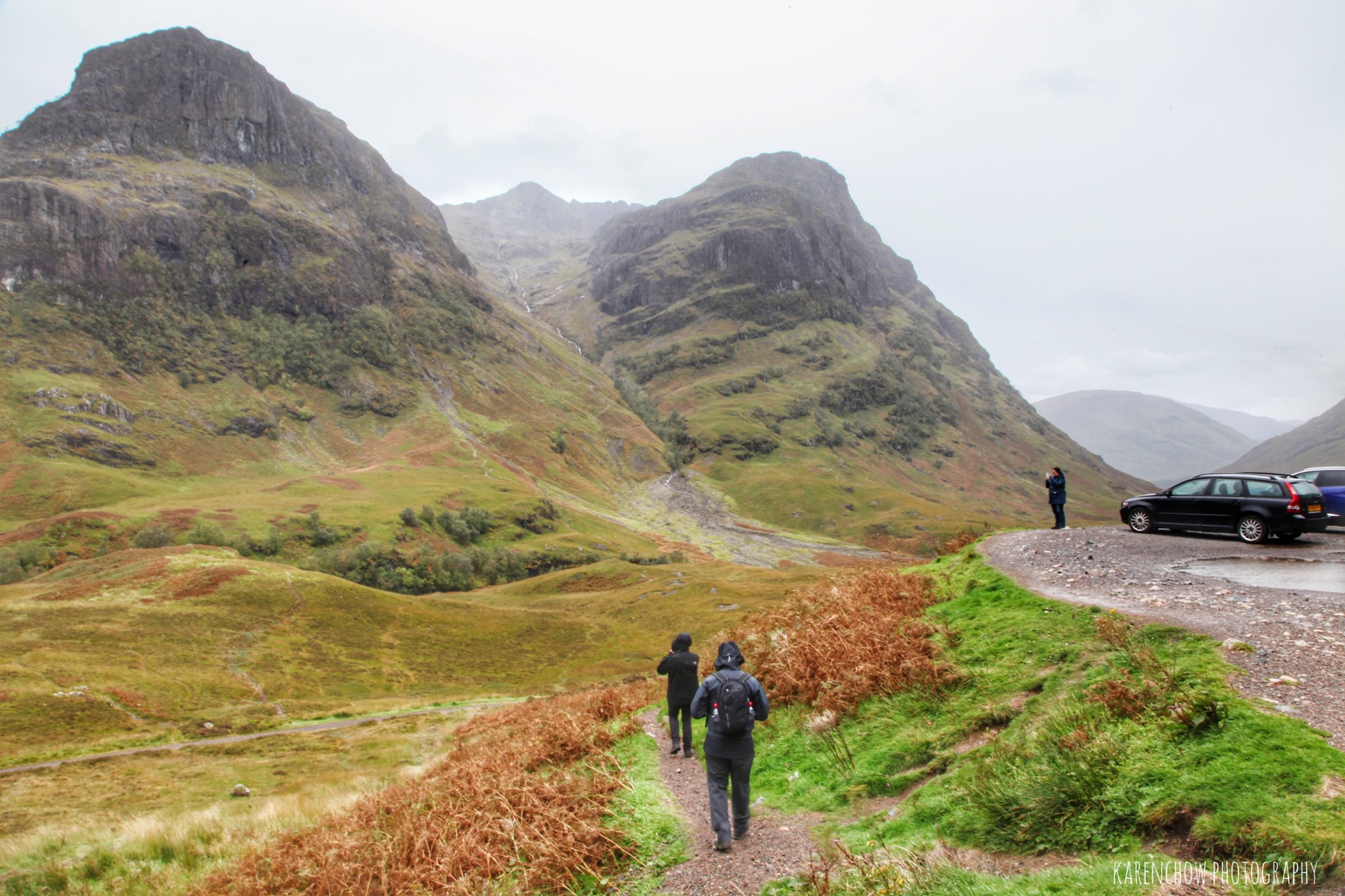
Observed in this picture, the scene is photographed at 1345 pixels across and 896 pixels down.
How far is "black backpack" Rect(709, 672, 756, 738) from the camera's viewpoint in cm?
981

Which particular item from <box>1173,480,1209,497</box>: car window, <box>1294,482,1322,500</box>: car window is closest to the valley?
<box>1173,480,1209,497</box>: car window

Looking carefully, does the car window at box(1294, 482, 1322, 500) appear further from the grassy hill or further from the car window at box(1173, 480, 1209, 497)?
the grassy hill

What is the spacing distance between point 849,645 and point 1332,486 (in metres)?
23.3

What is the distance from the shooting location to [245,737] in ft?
106

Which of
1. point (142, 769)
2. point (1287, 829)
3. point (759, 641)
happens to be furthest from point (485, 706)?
point (1287, 829)

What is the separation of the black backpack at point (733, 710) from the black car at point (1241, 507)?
18971 millimetres

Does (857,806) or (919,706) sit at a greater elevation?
(919,706)

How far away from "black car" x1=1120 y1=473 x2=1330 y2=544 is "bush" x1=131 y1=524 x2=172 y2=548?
10439cm

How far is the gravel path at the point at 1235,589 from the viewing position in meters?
8.21

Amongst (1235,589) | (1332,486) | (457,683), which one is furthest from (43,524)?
(1332,486)

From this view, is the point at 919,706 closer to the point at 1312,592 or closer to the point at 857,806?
the point at 857,806

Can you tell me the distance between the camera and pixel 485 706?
130ft

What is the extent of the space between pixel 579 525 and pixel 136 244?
483 ft

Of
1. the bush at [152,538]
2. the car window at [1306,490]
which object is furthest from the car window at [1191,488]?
the bush at [152,538]
